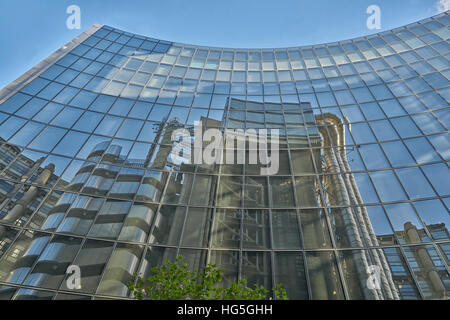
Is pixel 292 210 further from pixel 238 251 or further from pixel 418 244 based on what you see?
pixel 418 244

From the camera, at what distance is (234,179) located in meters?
16.1

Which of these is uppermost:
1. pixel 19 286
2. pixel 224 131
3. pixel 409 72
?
pixel 409 72

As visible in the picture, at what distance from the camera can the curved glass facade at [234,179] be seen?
1184 cm

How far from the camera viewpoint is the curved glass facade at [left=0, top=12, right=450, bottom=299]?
1184 centimetres

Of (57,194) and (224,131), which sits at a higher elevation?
(224,131)

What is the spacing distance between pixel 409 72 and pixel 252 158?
1624 cm

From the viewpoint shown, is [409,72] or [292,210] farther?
[409,72]

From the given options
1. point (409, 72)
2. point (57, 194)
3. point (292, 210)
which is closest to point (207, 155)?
point (292, 210)

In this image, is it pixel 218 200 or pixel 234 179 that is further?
pixel 234 179

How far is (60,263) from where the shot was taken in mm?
11805

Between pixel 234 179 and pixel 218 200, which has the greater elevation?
pixel 234 179
